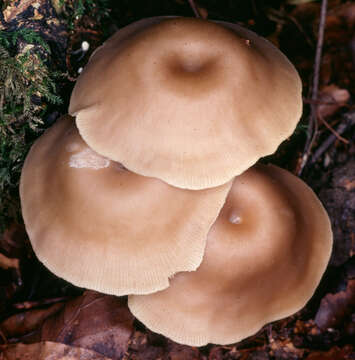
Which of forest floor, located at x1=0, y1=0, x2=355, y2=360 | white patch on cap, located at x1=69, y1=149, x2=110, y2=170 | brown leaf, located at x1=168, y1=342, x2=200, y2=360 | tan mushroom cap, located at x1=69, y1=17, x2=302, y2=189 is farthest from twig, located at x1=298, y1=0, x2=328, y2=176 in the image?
white patch on cap, located at x1=69, y1=149, x2=110, y2=170

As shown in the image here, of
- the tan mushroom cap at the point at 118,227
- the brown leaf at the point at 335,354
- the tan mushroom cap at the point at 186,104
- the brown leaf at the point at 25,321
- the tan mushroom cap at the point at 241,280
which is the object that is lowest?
the brown leaf at the point at 335,354

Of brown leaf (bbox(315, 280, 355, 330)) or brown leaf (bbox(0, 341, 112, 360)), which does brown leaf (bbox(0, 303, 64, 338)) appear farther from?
brown leaf (bbox(315, 280, 355, 330))

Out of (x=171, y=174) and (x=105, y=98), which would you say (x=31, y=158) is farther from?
(x=171, y=174)

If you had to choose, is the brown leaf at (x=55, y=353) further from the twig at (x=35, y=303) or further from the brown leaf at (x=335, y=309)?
the brown leaf at (x=335, y=309)

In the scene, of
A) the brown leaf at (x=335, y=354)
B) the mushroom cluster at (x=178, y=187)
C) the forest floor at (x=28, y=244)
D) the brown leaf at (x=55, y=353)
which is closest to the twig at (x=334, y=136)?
the forest floor at (x=28, y=244)

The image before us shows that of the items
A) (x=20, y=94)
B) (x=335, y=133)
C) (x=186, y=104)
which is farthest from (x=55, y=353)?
(x=335, y=133)

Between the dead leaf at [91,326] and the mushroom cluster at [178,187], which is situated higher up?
the mushroom cluster at [178,187]
